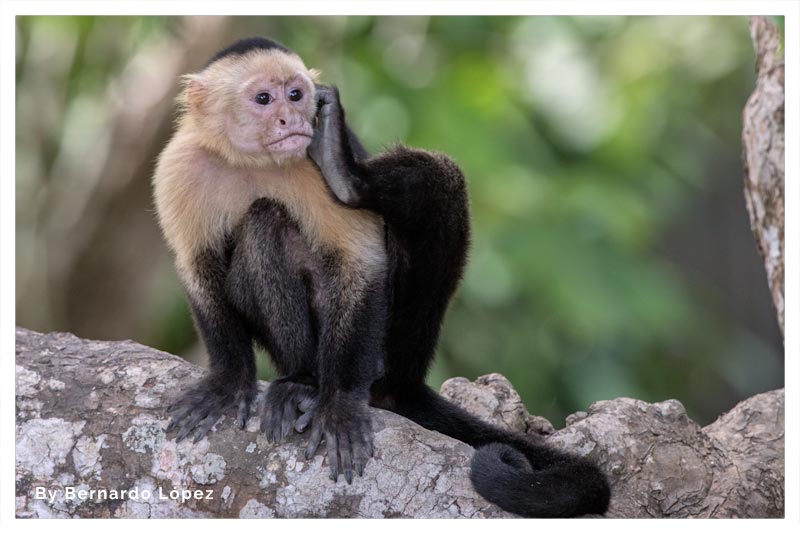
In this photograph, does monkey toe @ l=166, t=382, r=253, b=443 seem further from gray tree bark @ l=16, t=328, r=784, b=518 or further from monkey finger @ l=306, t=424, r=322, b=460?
monkey finger @ l=306, t=424, r=322, b=460

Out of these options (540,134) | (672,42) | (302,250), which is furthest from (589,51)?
(302,250)

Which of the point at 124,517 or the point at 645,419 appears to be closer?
the point at 124,517

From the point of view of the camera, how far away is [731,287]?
591cm

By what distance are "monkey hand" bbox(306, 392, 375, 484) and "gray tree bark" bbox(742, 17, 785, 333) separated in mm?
1344

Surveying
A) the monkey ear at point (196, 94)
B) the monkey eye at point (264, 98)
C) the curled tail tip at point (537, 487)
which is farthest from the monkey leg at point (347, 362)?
the monkey ear at point (196, 94)

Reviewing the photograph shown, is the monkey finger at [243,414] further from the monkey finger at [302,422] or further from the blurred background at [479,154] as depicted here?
the blurred background at [479,154]

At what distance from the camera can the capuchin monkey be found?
2367mm

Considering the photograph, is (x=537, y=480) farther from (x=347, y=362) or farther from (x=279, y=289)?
(x=279, y=289)

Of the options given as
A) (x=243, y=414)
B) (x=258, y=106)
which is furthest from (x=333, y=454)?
(x=258, y=106)

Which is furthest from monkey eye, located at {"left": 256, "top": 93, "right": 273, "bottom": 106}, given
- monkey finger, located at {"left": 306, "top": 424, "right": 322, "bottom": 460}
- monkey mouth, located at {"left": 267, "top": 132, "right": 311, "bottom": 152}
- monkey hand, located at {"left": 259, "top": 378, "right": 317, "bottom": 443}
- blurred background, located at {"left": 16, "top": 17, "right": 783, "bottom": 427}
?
blurred background, located at {"left": 16, "top": 17, "right": 783, "bottom": 427}

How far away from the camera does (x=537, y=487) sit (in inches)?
84.0

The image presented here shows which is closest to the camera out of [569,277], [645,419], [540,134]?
[645,419]
